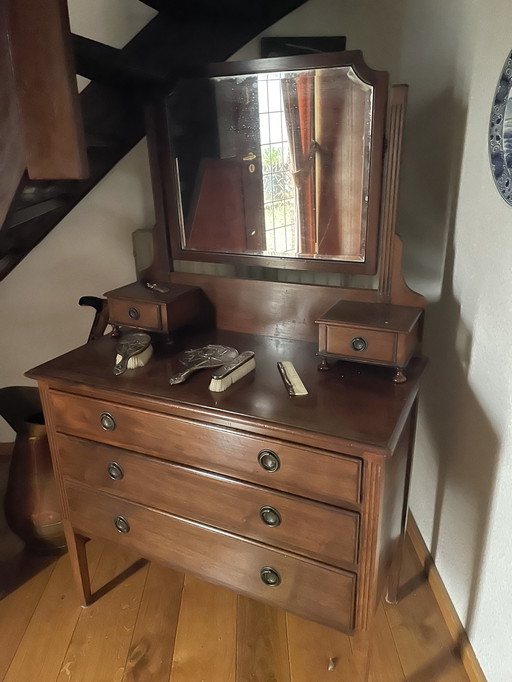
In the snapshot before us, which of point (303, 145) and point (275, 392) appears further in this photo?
point (303, 145)

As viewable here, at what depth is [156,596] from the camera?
155 cm

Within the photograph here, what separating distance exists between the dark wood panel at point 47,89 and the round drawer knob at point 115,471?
0.67 meters

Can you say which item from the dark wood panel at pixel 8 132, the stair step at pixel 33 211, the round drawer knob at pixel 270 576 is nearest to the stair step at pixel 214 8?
the dark wood panel at pixel 8 132

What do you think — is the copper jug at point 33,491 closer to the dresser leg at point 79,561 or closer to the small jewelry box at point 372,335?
the dresser leg at point 79,561

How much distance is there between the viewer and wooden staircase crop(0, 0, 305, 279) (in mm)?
1240

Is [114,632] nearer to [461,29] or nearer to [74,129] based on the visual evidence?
[74,129]

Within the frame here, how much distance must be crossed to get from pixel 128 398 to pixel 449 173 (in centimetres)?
98

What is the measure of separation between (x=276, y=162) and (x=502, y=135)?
51 cm

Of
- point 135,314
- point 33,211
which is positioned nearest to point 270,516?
point 135,314

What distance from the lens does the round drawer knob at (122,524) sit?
1312 mm

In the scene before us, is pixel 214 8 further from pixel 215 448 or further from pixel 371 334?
pixel 215 448

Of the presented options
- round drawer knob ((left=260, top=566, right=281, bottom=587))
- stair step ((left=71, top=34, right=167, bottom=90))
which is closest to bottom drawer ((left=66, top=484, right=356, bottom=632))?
round drawer knob ((left=260, top=566, right=281, bottom=587))

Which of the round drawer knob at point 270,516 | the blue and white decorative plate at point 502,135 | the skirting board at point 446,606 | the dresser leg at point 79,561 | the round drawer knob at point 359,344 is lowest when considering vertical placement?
the skirting board at point 446,606

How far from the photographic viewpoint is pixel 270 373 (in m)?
1.20
